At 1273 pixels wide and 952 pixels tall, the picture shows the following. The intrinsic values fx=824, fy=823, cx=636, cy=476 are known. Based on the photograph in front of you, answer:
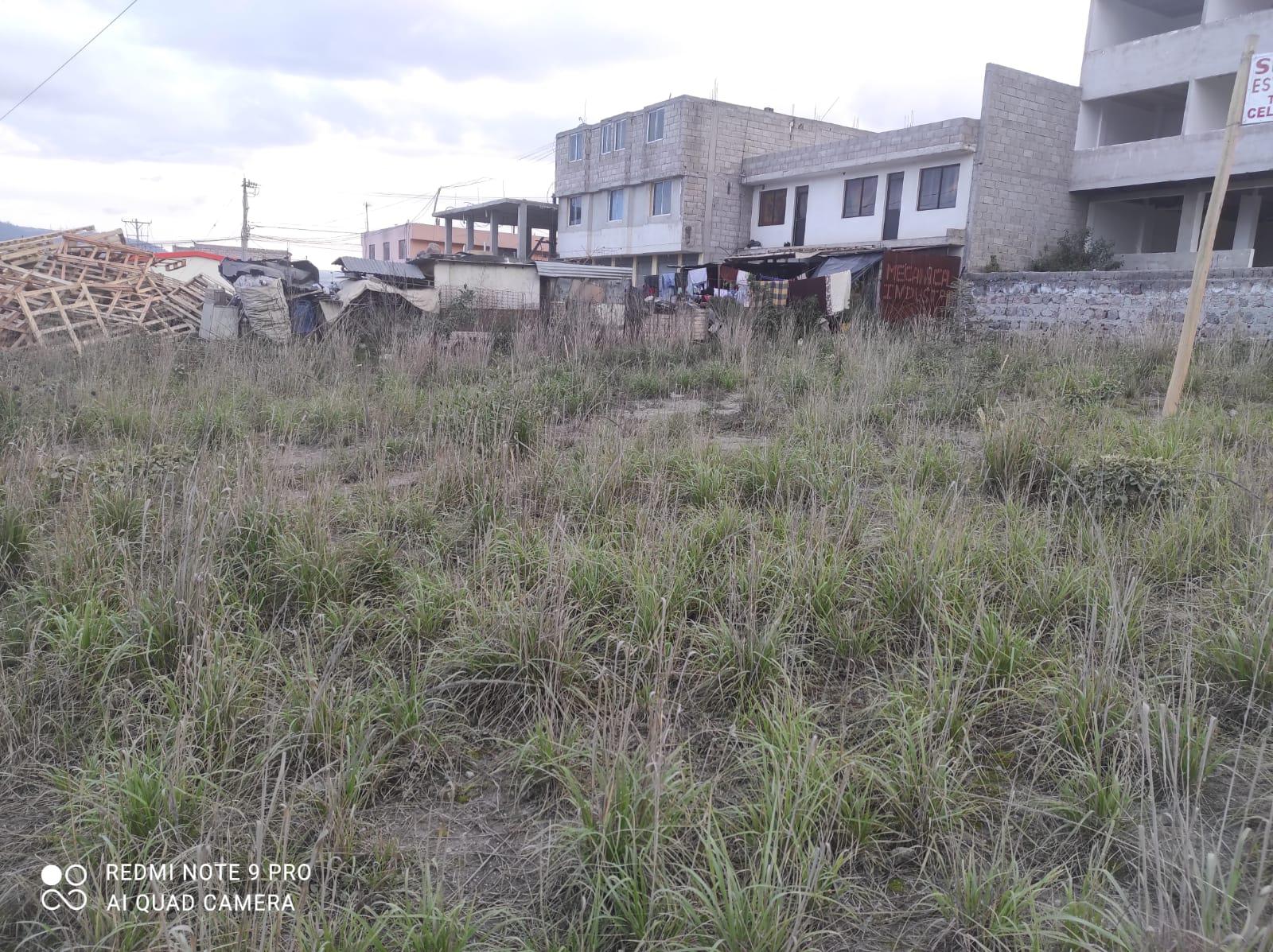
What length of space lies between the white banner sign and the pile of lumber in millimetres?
11816

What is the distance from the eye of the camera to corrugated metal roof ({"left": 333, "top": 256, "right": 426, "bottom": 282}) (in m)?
16.4

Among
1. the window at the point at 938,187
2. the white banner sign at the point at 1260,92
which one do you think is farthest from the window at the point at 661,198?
the white banner sign at the point at 1260,92

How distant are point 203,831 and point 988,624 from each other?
243 centimetres

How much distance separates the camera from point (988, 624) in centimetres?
281

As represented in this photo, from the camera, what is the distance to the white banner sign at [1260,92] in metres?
4.99

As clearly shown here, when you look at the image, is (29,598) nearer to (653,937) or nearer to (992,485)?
(653,937)

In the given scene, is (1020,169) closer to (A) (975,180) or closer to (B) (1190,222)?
(A) (975,180)

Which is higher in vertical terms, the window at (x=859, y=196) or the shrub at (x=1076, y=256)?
the window at (x=859, y=196)

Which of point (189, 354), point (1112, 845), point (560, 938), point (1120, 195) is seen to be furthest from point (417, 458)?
point (1120, 195)

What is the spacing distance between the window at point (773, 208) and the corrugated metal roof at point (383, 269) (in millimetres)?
15588

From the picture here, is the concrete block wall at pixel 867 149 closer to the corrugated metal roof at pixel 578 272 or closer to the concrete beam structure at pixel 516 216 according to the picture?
the corrugated metal roof at pixel 578 272

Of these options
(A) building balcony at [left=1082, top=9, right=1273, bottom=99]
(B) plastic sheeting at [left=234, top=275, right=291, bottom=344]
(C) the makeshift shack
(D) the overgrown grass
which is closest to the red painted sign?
(C) the makeshift shack

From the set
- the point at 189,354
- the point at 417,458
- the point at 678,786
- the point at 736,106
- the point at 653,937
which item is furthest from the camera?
the point at 736,106

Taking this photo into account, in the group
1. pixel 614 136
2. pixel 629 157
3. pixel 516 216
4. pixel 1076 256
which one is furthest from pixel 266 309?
pixel 516 216
